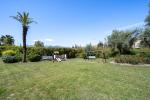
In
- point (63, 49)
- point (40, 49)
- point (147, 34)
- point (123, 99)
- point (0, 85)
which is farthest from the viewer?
point (63, 49)

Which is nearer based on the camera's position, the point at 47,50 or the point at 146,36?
the point at 146,36

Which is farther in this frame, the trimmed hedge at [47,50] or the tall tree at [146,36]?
the trimmed hedge at [47,50]

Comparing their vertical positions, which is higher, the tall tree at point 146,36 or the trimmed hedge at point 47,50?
the tall tree at point 146,36

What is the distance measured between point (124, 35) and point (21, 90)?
1255 inches

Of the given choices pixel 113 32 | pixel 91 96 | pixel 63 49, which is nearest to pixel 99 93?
pixel 91 96

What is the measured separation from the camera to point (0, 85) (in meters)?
9.42

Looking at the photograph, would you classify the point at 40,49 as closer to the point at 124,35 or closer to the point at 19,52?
the point at 19,52

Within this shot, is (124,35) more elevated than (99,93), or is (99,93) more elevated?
(124,35)

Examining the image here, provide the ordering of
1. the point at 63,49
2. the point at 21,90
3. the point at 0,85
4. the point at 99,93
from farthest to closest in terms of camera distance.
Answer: the point at 63,49 → the point at 0,85 → the point at 21,90 → the point at 99,93

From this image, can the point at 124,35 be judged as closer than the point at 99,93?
No

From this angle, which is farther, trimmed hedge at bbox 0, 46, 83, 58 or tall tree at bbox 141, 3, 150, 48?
trimmed hedge at bbox 0, 46, 83, 58

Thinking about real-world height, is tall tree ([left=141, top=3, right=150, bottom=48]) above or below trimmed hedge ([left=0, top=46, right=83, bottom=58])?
above

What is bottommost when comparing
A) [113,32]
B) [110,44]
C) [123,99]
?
[123,99]

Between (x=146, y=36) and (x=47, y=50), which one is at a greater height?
(x=146, y=36)
